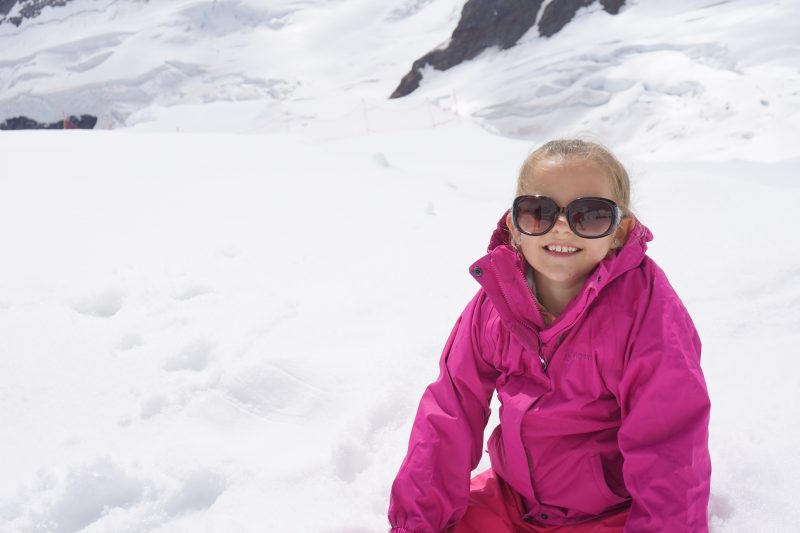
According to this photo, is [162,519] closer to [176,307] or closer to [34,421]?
[34,421]

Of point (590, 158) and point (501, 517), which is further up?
point (590, 158)

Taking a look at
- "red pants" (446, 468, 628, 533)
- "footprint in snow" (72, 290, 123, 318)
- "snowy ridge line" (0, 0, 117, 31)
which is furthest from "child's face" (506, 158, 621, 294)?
"snowy ridge line" (0, 0, 117, 31)

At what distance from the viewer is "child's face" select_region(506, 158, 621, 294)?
4.43ft

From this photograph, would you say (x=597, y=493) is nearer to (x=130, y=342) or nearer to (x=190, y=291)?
(x=130, y=342)

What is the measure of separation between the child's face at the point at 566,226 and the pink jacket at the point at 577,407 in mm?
47

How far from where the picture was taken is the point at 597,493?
137cm

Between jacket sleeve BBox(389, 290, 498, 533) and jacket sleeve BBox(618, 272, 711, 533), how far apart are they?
14.0 inches

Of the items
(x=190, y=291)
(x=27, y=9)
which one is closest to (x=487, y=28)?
(x=190, y=291)

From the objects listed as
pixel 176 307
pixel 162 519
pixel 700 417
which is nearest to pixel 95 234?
pixel 176 307

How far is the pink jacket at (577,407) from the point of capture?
4.04ft

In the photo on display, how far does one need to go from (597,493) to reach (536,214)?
623mm

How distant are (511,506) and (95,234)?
2.85 m

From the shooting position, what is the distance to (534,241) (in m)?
1.42

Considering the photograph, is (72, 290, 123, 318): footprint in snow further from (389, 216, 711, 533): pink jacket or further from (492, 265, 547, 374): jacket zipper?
(492, 265, 547, 374): jacket zipper
